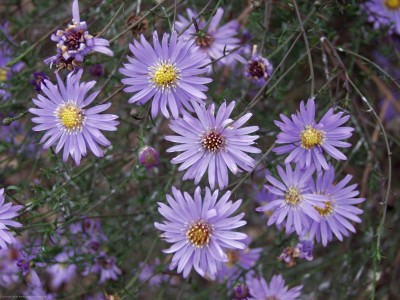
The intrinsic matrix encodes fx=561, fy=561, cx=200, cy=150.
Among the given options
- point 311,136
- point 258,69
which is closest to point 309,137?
point 311,136

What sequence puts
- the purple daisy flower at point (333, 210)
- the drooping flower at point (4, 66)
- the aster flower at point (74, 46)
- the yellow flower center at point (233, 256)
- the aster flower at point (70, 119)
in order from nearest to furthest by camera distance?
1. the aster flower at point (74, 46)
2. the aster flower at point (70, 119)
3. the purple daisy flower at point (333, 210)
4. the drooping flower at point (4, 66)
5. the yellow flower center at point (233, 256)

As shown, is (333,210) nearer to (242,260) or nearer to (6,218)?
(242,260)

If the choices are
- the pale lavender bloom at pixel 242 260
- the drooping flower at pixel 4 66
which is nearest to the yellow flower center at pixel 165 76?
the drooping flower at pixel 4 66

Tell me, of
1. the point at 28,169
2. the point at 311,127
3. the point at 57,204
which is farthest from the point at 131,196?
the point at 311,127

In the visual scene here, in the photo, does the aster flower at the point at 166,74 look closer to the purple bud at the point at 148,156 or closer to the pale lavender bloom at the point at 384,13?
the purple bud at the point at 148,156

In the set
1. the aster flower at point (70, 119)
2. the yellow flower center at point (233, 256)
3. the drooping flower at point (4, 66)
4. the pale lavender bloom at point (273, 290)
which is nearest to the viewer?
→ the aster flower at point (70, 119)

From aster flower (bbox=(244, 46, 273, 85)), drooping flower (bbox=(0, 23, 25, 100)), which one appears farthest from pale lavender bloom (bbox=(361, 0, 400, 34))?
drooping flower (bbox=(0, 23, 25, 100))

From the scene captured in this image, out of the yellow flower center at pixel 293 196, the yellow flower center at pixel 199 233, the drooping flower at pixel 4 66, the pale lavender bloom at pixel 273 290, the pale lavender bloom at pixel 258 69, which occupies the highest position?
the drooping flower at pixel 4 66

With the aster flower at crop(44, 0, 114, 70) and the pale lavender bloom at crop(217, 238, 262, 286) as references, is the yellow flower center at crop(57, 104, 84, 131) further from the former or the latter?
the pale lavender bloom at crop(217, 238, 262, 286)
